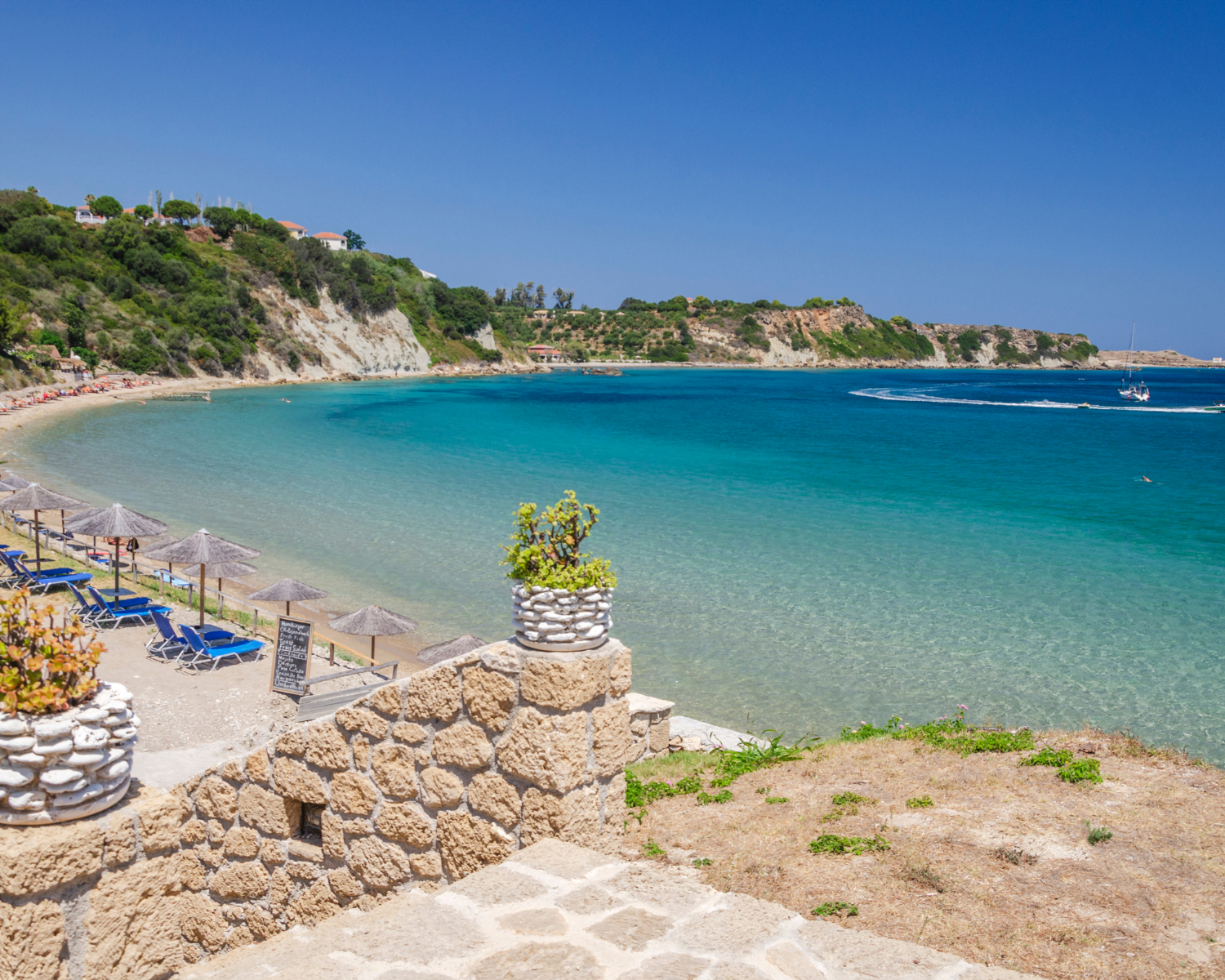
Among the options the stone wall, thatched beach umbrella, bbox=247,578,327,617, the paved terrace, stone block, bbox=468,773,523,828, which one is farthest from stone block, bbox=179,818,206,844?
thatched beach umbrella, bbox=247,578,327,617

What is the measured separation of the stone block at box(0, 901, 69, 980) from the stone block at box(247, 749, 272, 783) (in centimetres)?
211

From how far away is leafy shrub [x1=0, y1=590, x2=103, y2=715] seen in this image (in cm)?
321

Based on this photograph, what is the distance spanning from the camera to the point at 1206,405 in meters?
99.5

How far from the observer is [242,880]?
5.43 metres

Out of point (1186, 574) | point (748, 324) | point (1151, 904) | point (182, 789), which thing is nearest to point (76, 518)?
point (182, 789)

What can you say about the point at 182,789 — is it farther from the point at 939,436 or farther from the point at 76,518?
the point at 939,436

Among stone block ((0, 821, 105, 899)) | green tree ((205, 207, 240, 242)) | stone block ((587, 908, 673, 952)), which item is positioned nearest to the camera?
stone block ((0, 821, 105, 899))

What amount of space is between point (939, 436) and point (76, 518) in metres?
54.1

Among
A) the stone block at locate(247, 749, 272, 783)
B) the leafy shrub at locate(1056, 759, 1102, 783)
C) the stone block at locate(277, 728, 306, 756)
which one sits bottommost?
the leafy shrub at locate(1056, 759, 1102, 783)

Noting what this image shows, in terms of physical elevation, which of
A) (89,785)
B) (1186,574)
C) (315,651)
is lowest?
(315,651)

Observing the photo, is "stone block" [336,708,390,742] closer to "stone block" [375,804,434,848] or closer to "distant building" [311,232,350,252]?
"stone block" [375,804,434,848]

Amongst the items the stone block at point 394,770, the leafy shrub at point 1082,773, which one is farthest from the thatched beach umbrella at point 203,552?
the leafy shrub at point 1082,773

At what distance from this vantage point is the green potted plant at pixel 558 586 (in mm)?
4285

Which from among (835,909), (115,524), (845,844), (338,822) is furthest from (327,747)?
(115,524)
